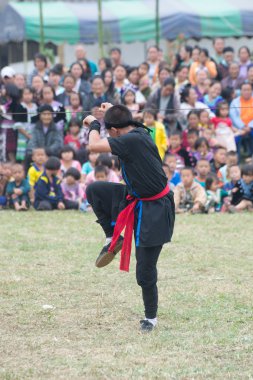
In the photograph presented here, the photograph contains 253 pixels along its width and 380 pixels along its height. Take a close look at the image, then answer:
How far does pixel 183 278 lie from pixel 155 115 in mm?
5255

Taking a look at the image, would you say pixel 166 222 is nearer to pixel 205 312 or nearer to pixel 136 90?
pixel 205 312

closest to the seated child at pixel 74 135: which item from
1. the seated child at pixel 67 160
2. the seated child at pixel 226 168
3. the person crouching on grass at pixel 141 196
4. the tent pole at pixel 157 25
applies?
the seated child at pixel 67 160

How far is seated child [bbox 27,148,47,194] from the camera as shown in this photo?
11.2m

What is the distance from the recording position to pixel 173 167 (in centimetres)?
1127

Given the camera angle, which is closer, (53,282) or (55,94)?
(53,282)

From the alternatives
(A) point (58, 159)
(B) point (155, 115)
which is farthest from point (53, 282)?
(B) point (155, 115)

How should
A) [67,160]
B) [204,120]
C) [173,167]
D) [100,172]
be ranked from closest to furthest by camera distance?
[100,172] → [173,167] → [67,160] → [204,120]

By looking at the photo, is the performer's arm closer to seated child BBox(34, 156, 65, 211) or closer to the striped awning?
seated child BBox(34, 156, 65, 211)

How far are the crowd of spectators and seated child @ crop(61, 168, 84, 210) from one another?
12mm

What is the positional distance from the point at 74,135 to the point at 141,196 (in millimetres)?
6937

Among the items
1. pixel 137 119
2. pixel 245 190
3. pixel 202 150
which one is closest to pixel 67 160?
pixel 137 119

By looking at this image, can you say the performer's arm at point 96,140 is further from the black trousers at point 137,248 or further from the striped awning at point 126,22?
the striped awning at point 126,22

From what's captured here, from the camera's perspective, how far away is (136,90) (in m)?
12.6

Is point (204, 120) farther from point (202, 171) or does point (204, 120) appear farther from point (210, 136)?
point (202, 171)
